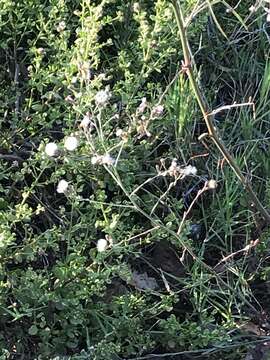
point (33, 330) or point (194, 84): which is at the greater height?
point (194, 84)

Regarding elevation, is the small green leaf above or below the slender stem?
below

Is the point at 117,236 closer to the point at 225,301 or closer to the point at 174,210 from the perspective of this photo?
the point at 174,210

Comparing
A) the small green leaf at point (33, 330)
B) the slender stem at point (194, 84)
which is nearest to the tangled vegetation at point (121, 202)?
the small green leaf at point (33, 330)

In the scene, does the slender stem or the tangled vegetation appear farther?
the tangled vegetation

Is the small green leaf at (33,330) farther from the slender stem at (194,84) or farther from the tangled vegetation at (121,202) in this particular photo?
the slender stem at (194,84)

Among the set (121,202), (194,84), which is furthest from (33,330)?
(194,84)

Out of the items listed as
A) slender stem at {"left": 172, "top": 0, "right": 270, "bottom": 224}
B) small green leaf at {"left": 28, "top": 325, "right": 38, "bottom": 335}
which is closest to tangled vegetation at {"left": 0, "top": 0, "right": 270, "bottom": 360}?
small green leaf at {"left": 28, "top": 325, "right": 38, "bottom": 335}

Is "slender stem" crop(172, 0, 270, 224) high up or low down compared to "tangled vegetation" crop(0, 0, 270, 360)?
up

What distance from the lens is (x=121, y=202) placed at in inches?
76.2

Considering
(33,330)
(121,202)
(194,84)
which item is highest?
(194,84)

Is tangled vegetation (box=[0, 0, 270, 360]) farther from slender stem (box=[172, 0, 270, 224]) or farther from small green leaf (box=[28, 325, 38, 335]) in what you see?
slender stem (box=[172, 0, 270, 224])

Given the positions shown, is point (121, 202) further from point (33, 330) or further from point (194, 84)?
point (194, 84)

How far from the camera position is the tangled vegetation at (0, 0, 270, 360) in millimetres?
1775

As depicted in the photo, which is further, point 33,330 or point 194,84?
point 33,330
